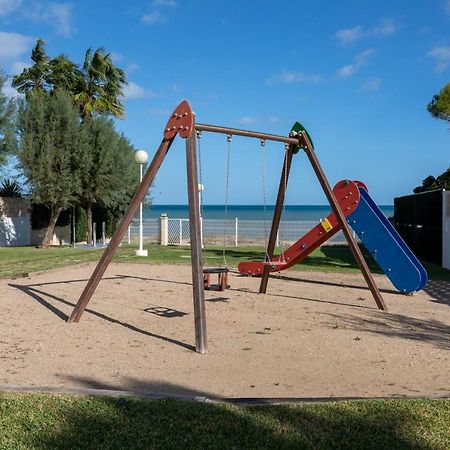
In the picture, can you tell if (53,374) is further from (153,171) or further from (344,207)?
(344,207)

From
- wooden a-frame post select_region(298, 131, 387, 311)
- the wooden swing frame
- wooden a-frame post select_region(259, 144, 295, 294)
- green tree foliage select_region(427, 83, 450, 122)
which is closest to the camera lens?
the wooden swing frame

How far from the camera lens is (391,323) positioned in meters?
7.69

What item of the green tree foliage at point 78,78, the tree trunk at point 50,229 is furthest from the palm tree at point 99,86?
the tree trunk at point 50,229

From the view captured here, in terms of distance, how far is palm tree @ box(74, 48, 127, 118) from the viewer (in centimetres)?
2747

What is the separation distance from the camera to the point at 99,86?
2842 centimetres

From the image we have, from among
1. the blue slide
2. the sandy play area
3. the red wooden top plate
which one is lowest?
the sandy play area

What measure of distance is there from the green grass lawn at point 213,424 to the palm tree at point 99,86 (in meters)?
24.2

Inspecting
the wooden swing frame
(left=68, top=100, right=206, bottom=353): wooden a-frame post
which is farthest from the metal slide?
(left=68, top=100, right=206, bottom=353): wooden a-frame post

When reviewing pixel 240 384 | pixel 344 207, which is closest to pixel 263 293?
pixel 344 207

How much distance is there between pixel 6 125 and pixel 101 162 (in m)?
3.91

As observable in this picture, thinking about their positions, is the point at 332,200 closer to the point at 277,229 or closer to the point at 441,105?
the point at 277,229

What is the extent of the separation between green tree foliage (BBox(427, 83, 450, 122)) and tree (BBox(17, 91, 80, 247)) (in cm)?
1311

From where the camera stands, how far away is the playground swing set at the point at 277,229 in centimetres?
648

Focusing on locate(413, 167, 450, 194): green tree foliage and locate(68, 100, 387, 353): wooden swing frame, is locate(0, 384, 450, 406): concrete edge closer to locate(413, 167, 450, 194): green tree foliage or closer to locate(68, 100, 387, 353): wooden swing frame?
locate(68, 100, 387, 353): wooden swing frame
